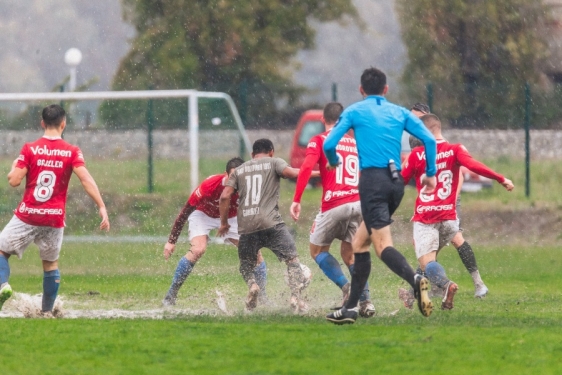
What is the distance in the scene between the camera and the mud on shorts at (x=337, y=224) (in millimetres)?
10469

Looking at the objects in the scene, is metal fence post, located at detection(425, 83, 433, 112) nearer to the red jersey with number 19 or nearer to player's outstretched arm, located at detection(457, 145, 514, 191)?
player's outstretched arm, located at detection(457, 145, 514, 191)

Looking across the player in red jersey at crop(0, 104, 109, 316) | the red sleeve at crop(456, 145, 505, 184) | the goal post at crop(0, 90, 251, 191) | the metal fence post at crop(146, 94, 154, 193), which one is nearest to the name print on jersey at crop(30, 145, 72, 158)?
the player in red jersey at crop(0, 104, 109, 316)

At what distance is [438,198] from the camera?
11.0 meters

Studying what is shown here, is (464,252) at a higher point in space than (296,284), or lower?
higher

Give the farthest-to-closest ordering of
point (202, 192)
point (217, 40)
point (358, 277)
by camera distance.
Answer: point (217, 40)
point (202, 192)
point (358, 277)

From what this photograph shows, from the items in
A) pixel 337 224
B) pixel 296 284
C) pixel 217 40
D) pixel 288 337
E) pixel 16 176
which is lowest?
pixel 288 337

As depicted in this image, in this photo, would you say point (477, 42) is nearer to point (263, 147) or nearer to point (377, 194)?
point (263, 147)

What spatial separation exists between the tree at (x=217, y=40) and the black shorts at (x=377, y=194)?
23.8m

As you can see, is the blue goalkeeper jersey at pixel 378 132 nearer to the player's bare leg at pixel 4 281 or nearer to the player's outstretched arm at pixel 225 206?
the player's outstretched arm at pixel 225 206

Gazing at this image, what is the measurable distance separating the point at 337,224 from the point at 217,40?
23.8 metres

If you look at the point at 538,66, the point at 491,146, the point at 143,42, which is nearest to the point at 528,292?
the point at 491,146

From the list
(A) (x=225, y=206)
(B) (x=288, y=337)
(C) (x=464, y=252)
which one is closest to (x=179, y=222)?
(A) (x=225, y=206)

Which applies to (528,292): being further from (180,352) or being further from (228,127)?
(228,127)

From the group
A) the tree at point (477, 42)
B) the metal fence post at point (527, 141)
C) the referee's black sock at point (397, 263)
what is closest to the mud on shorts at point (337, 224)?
the referee's black sock at point (397, 263)
